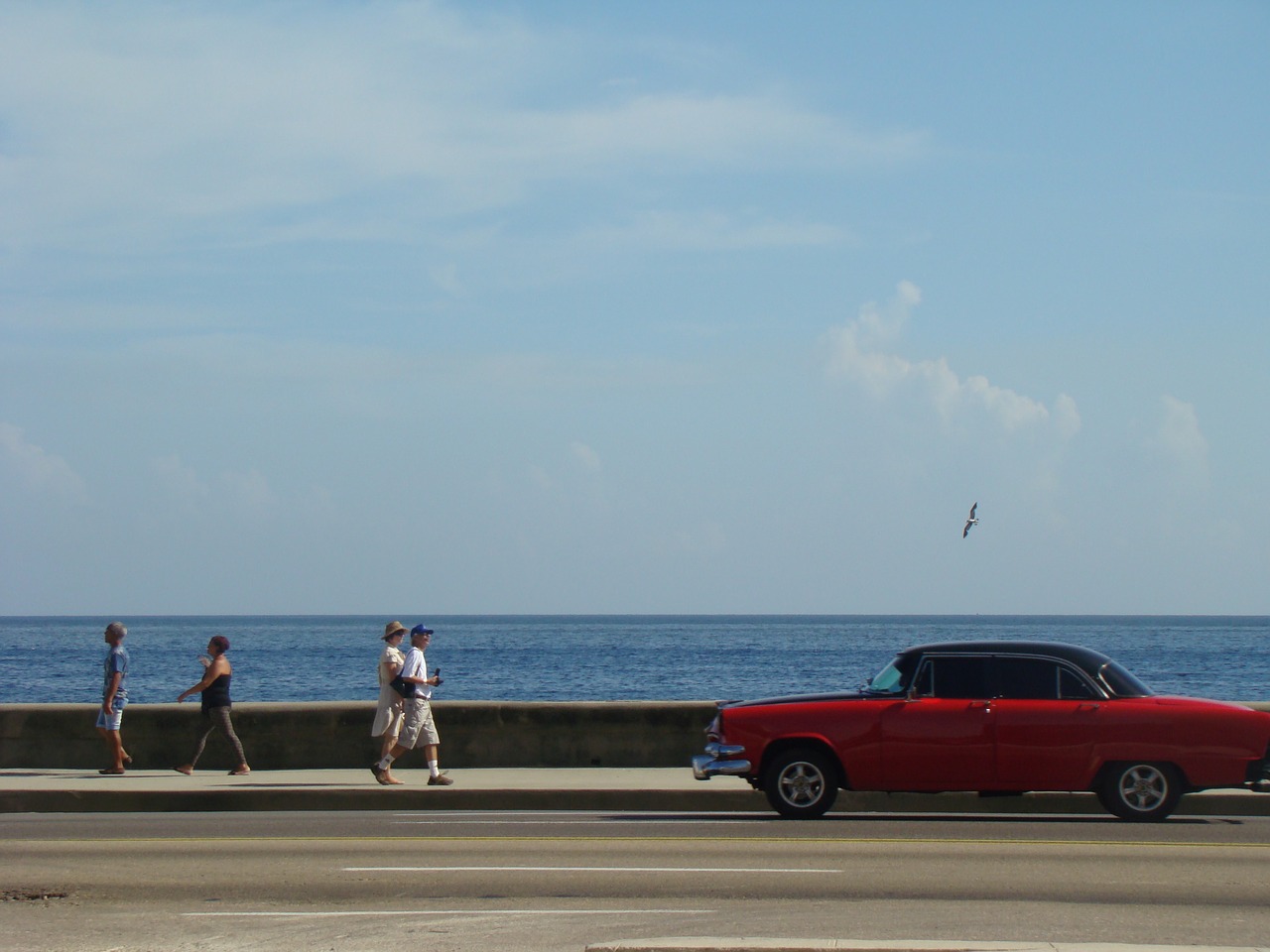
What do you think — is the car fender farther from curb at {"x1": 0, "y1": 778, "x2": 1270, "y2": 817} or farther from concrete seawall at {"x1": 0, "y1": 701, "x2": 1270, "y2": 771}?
concrete seawall at {"x1": 0, "y1": 701, "x2": 1270, "y2": 771}

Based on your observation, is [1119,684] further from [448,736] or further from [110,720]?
[110,720]

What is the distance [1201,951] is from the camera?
716 centimetres

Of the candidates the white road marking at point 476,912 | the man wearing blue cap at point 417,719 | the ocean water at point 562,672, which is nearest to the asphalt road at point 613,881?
the white road marking at point 476,912

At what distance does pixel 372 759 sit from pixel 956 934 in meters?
10.3

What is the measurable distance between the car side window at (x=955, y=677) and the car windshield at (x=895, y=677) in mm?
136

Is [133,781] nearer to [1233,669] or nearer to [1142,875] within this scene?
[1142,875]

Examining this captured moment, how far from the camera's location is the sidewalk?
548 inches

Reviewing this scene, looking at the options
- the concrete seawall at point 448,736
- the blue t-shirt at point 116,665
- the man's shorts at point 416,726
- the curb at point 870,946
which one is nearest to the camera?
the curb at point 870,946

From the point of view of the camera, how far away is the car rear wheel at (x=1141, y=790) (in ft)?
41.7

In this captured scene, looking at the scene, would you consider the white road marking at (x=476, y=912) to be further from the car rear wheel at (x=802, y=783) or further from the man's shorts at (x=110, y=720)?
the man's shorts at (x=110, y=720)

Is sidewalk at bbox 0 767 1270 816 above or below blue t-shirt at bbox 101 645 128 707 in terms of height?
below

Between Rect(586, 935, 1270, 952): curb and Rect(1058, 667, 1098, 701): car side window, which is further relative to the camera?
Rect(1058, 667, 1098, 701): car side window

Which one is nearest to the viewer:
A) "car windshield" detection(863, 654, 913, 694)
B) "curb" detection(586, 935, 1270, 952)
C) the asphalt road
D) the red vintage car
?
"curb" detection(586, 935, 1270, 952)

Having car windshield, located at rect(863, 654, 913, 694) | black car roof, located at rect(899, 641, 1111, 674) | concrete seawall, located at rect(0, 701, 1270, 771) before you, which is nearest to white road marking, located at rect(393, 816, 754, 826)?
car windshield, located at rect(863, 654, 913, 694)
